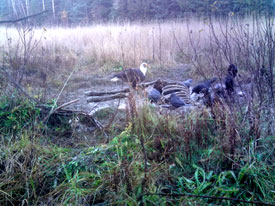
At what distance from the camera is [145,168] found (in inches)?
83.4

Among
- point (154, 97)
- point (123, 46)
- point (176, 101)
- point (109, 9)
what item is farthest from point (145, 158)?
point (109, 9)

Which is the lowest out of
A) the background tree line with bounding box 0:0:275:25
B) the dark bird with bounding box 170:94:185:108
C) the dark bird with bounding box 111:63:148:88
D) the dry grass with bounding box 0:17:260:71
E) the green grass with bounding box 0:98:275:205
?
the green grass with bounding box 0:98:275:205

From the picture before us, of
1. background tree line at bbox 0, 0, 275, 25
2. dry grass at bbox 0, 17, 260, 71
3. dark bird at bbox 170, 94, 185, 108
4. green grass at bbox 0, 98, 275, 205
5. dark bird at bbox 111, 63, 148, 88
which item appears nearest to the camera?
green grass at bbox 0, 98, 275, 205

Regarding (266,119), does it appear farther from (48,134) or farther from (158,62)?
(158,62)

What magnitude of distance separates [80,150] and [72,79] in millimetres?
3968

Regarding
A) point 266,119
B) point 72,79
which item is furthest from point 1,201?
point 72,79

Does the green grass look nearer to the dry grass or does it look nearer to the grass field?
the grass field

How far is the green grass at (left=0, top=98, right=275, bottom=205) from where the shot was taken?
83.0 inches

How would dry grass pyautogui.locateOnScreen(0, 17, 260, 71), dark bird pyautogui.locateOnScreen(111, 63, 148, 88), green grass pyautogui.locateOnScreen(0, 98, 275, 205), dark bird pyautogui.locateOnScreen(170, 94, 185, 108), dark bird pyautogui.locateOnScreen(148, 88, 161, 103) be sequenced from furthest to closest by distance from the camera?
dry grass pyautogui.locateOnScreen(0, 17, 260, 71)
dark bird pyautogui.locateOnScreen(111, 63, 148, 88)
dark bird pyautogui.locateOnScreen(148, 88, 161, 103)
dark bird pyautogui.locateOnScreen(170, 94, 185, 108)
green grass pyautogui.locateOnScreen(0, 98, 275, 205)

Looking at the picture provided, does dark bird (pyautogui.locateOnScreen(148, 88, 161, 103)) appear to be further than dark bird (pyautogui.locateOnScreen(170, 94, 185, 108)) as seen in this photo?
Yes

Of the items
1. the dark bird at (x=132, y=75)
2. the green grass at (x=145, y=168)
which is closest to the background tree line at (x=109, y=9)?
the dark bird at (x=132, y=75)

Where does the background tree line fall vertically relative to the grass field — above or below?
above

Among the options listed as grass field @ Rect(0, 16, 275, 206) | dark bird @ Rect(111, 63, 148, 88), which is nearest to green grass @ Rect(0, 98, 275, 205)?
grass field @ Rect(0, 16, 275, 206)

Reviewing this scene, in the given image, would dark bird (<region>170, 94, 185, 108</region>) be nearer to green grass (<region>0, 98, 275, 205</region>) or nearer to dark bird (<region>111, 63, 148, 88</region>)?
green grass (<region>0, 98, 275, 205</region>)
